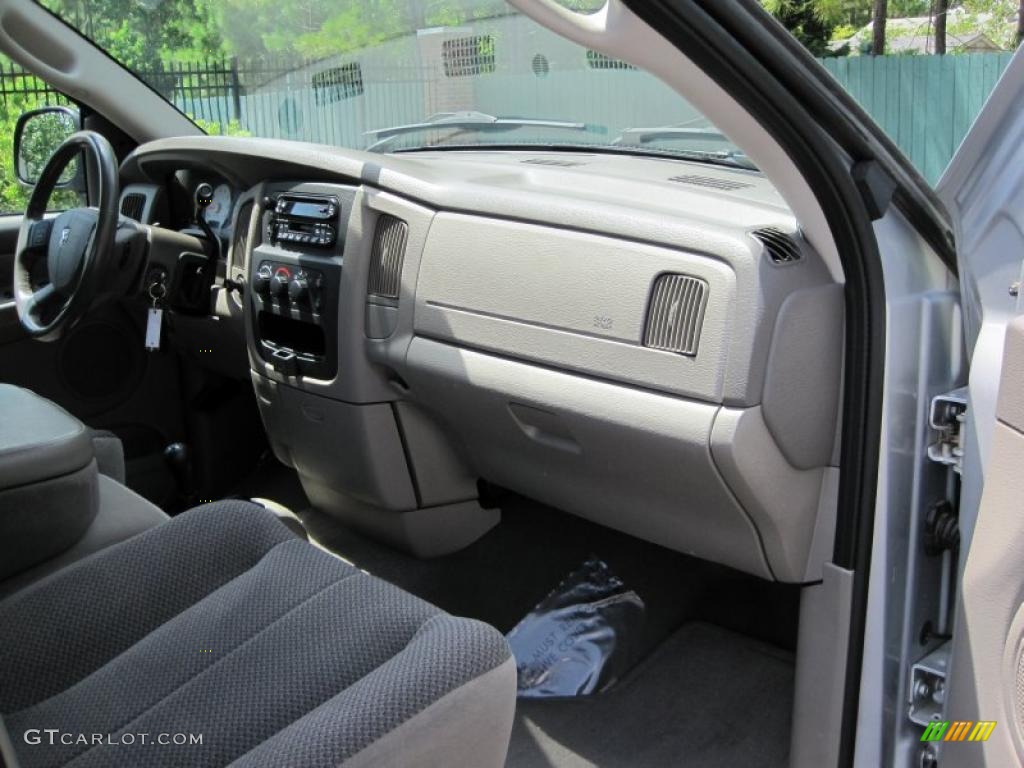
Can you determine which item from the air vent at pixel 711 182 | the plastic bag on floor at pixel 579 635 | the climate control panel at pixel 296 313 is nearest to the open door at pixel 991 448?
the air vent at pixel 711 182

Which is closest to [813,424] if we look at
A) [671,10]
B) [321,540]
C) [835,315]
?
[835,315]

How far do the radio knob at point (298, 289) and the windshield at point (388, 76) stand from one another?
0.79 m

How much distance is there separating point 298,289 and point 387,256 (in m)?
0.29

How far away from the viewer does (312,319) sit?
8.37 feet

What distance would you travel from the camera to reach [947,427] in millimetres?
1744

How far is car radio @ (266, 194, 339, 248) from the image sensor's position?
8.19ft

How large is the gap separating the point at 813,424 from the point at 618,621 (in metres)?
1.03

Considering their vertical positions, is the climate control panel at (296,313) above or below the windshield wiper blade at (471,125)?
below

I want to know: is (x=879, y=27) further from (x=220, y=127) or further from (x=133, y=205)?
(x=133, y=205)

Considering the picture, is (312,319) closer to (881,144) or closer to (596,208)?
(596,208)

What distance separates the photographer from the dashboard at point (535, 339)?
1759 mm

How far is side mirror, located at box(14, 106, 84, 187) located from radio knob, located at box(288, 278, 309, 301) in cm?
111

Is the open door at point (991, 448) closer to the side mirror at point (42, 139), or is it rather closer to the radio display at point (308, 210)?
the radio display at point (308, 210)

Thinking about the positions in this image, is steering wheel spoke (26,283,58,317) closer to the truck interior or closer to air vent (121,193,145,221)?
the truck interior
